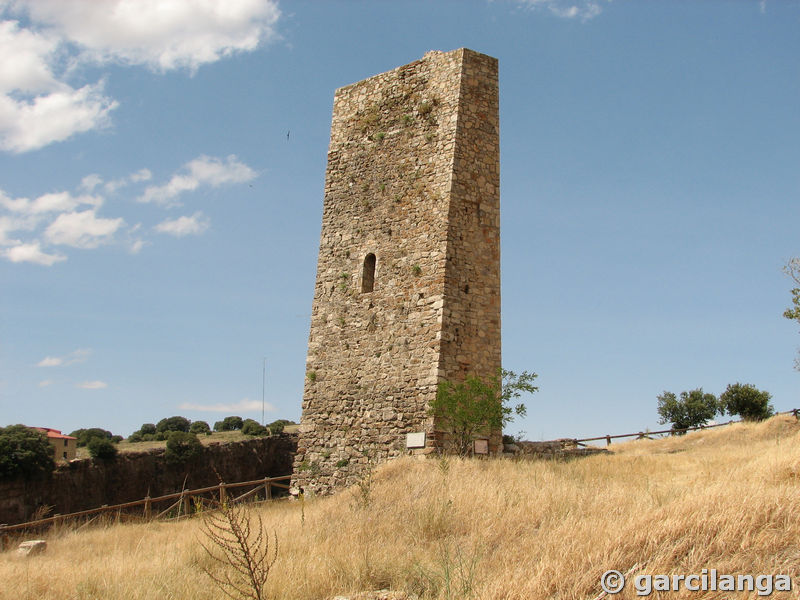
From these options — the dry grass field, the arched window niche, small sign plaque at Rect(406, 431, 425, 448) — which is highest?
the arched window niche

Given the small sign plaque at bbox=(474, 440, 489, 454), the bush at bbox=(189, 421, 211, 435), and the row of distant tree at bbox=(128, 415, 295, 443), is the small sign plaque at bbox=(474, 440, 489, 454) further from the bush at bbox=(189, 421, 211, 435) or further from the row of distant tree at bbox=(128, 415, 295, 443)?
the bush at bbox=(189, 421, 211, 435)

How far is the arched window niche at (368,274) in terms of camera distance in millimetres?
15523

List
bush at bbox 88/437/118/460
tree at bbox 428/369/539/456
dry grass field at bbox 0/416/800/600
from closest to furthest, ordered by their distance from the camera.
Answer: dry grass field at bbox 0/416/800/600 → tree at bbox 428/369/539/456 → bush at bbox 88/437/118/460

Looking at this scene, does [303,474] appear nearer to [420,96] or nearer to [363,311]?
[363,311]

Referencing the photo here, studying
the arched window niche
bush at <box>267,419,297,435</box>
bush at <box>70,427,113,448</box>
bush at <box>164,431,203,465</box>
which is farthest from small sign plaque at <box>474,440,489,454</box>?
bush at <box>70,427,113,448</box>

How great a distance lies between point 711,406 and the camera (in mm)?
36656

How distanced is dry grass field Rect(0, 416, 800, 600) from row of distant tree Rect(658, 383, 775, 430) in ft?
79.7

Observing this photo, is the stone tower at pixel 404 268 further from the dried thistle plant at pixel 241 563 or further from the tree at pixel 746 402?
the tree at pixel 746 402

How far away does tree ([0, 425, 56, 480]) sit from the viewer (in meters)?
25.7

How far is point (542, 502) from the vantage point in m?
8.63

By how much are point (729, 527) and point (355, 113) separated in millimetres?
13123

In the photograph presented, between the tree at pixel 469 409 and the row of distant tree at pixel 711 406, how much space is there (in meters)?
23.4

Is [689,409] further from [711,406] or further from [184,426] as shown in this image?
[184,426]

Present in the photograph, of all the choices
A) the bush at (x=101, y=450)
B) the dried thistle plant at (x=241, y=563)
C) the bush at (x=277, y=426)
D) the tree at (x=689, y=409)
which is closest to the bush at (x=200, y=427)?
the bush at (x=277, y=426)
